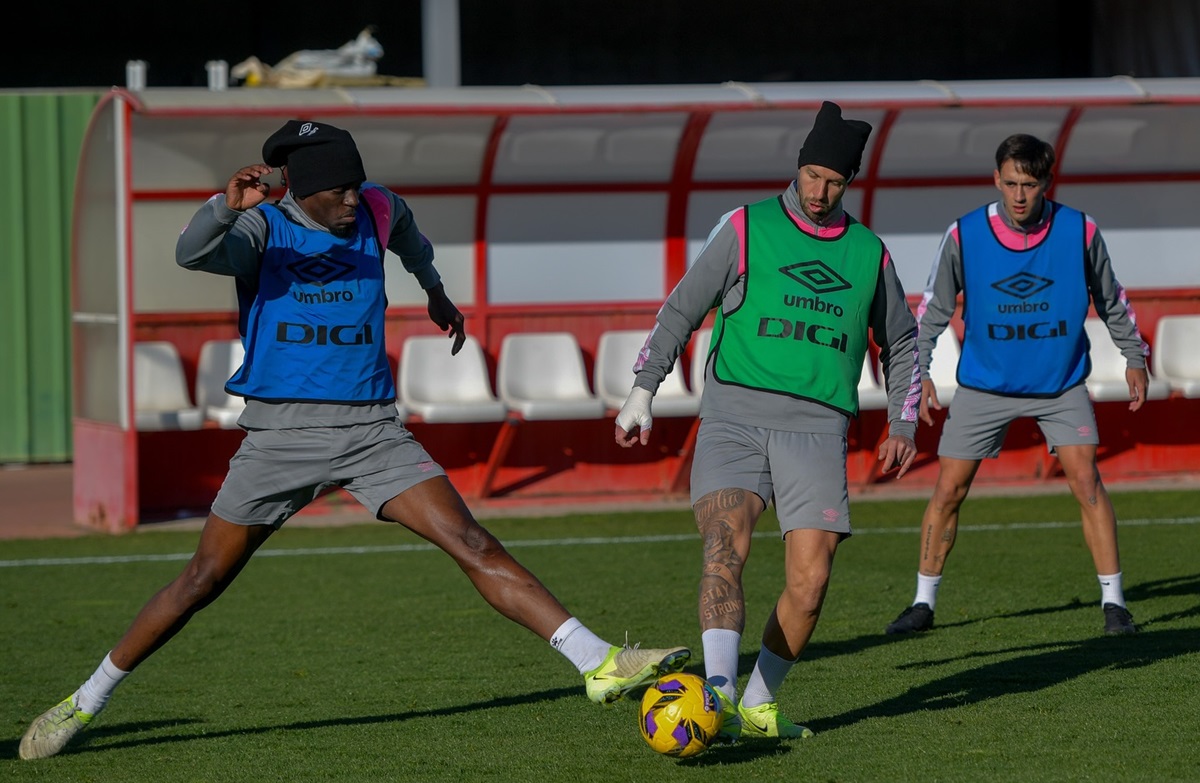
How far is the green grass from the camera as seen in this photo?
5387 mm

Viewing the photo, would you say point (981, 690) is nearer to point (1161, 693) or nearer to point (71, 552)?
point (1161, 693)

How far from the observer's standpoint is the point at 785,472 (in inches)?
208

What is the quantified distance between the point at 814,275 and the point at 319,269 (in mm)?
1564

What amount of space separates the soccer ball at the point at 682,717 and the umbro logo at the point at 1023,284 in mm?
3151

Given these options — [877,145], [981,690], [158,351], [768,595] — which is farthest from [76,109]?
[981,690]

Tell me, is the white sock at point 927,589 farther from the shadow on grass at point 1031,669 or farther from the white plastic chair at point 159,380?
the white plastic chair at point 159,380

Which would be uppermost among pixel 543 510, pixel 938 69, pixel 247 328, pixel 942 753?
pixel 938 69

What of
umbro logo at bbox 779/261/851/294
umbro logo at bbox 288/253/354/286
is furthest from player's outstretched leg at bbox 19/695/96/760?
umbro logo at bbox 779/261/851/294

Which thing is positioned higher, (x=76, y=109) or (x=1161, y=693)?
(x=76, y=109)

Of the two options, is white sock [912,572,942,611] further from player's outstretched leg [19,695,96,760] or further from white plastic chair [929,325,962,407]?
white plastic chair [929,325,962,407]

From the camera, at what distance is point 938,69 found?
61.9 feet

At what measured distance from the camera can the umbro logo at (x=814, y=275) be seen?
17.3 feet

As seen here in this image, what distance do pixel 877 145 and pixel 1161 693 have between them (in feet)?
25.2

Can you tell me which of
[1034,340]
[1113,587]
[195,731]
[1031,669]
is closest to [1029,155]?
[1034,340]
